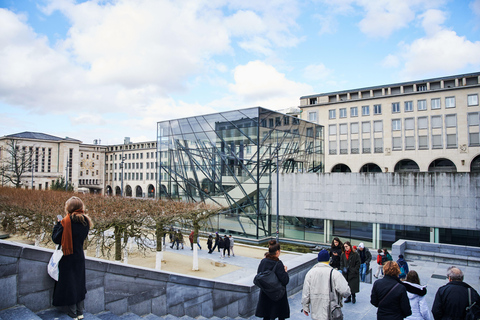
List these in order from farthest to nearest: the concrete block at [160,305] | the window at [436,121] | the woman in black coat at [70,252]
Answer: the window at [436,121] → the concrete block at [160,305] → the woman in black coat at [70,252]

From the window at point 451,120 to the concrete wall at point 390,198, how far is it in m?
28.2

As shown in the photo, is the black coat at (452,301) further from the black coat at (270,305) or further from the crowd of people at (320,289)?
the black coat at (270,305)

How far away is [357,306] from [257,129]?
2326cm

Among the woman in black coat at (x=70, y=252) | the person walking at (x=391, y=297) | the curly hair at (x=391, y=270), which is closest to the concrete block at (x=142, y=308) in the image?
the woman in black coat at (x=70, y=252)

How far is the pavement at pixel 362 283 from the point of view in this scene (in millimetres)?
8055

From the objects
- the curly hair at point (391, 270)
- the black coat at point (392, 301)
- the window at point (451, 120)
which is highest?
the window at point (451, 120)

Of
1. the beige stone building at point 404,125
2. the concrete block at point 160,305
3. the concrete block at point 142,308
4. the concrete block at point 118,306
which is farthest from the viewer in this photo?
the beige stone building at point 404,125

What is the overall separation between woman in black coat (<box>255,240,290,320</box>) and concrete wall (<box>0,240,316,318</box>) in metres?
2.02

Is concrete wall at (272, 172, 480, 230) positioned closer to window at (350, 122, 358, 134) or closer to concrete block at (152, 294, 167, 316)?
concrete block at (152, 294, 167, 316)

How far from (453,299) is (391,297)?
113 cm

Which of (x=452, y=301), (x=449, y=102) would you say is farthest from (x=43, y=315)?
(x=449, y=102)

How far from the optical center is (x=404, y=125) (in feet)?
160

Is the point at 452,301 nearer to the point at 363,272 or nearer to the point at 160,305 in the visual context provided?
the point at 160,305

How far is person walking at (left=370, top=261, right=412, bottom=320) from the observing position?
4910 mm
